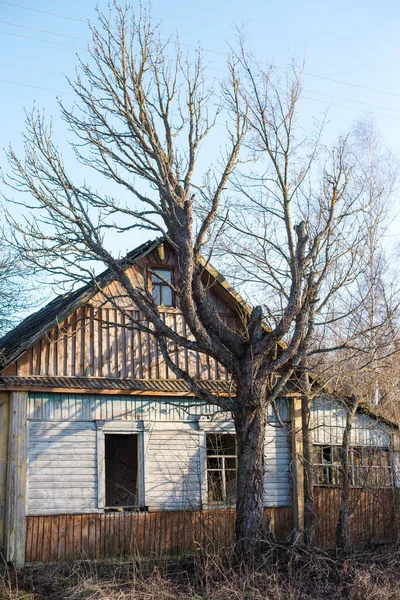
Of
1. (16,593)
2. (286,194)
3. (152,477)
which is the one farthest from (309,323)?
(16,593)

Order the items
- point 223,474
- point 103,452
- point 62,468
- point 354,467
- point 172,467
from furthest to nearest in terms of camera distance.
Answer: point 354,467 → point 223,474 → point 172,467 → point 103,452 → point 62,468

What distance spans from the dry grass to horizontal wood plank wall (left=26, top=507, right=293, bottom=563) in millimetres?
1303

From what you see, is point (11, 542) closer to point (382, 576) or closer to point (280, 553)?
point (280, 553)

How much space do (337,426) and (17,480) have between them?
7.33 meters

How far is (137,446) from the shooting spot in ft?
50.5

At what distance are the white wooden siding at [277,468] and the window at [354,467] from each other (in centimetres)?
74

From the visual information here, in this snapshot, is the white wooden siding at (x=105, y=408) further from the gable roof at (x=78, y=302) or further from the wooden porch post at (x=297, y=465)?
the wooden porch post at (x=297, y=465)

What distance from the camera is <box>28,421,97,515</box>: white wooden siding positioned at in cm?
1389

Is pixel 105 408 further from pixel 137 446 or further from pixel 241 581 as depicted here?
pixel 241 581

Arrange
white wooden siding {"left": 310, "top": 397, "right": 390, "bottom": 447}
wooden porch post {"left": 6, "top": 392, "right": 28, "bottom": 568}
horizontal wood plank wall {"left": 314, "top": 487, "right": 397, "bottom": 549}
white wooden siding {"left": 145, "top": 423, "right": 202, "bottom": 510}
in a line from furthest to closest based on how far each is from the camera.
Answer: white wooden siding {"left": 310, "top": 397, "right": 390, "bottom": 447} < horizontal wood plank wall {"left": 314, "top": 487, "right": 397, "bottom": 549} < white wooden siding {"left": 145, "top": 423, "right": 202, "bottom": 510} < wooden porch post {"left": 6, "top": 392, "right": 28, "bottom": 568}

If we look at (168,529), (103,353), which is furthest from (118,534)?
(103,353)

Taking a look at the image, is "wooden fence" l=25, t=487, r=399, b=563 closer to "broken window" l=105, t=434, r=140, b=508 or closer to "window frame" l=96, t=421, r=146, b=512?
"window frame" l=96, t=421, r=146, b=512

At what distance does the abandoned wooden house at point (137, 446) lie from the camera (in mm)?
13820

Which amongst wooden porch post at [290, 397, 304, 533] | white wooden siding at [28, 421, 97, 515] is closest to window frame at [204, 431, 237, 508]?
wooden porch post at [290, 397, 304, 533]
